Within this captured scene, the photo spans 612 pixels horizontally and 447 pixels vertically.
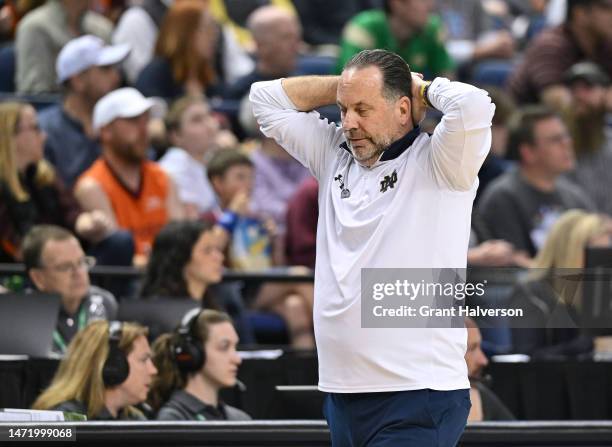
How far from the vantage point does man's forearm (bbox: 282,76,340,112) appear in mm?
4691

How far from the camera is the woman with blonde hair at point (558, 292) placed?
6.78 meters

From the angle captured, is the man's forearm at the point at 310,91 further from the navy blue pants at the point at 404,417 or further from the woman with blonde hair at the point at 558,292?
the woman with blonde hair at the point at 558,292

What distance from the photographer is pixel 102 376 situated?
19.0 ft

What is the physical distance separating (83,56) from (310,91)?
460cm

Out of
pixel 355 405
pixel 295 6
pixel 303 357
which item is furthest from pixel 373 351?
pixel 295 6

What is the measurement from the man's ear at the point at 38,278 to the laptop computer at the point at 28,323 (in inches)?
25.8

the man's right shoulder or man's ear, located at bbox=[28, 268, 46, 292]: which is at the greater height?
the man's right shoulder

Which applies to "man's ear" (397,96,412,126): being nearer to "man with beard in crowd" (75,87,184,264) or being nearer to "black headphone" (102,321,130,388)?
"black headphone" (102,321,130,388)

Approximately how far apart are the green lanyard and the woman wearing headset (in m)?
0.72

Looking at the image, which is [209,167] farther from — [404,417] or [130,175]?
[404,417]

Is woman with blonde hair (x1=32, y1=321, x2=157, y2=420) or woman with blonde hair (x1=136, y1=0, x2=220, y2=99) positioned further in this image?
woman with blonde hair (x1=136, y1=0, x2=220, y2=99)

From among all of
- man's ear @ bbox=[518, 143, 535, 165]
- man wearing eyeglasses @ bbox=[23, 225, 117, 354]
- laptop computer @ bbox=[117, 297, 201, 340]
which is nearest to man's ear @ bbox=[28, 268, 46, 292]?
man wearing eyeglasses @ bbox=[23, 225, 117, 354]

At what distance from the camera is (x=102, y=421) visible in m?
5.40
